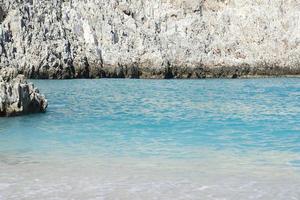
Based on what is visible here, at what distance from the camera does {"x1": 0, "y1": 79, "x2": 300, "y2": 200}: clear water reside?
10.2m

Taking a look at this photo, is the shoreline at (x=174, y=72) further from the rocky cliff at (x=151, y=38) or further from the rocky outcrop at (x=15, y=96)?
the rocky outcrop at (x=15, y=96)

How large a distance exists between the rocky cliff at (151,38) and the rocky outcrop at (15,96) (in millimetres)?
34688

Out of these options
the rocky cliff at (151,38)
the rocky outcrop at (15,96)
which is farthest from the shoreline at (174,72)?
the rocky outcrop at (15,96)

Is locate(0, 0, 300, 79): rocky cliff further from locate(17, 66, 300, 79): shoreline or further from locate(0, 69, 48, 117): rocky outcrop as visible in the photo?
locate(0, 69, 48, 117): rocky outcrop

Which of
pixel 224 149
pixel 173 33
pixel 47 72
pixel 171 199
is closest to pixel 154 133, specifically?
pixel 224 149

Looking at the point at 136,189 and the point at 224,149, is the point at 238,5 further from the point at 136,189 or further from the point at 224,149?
the point at 136,189

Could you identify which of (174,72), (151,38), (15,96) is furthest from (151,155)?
(151,38)

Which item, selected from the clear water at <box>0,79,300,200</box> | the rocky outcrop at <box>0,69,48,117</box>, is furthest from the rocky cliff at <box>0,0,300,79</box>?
the clear water at <box>0,79,300,200</box>

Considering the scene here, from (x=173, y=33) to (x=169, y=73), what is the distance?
5.31 meters

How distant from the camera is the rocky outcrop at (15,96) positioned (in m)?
21.3

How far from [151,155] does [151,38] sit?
5345 cm

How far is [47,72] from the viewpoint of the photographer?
58.4m

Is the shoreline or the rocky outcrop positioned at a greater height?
the rocky outcrop

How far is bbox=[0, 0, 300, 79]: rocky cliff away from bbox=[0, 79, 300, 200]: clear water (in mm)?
35996
